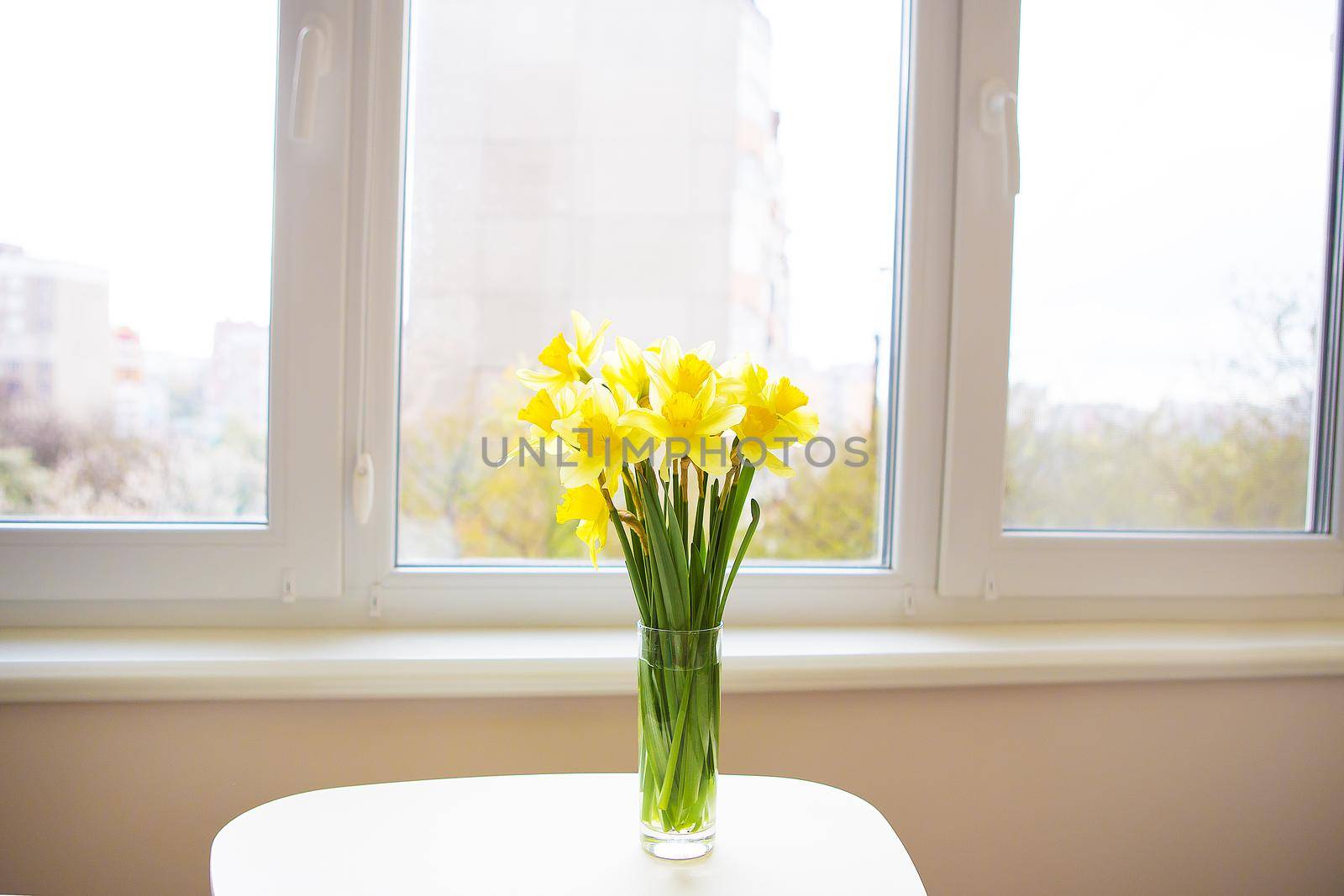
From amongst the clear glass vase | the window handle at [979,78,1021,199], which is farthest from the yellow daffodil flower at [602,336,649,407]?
the window handle at [979,78,1021,199]

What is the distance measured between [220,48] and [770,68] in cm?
79

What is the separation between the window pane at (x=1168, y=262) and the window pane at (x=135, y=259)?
1158 mm

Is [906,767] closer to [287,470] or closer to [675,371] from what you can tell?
[675,371]

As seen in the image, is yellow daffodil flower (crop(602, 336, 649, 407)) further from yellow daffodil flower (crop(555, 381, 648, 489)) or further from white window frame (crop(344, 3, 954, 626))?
white window frame (crop(344, 3, 954, 626))

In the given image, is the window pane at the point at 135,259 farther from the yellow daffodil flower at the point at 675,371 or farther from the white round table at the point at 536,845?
the yellow daffodil flower at the point at 675,371

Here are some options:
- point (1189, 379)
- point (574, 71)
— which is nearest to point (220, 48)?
point (574, 71)

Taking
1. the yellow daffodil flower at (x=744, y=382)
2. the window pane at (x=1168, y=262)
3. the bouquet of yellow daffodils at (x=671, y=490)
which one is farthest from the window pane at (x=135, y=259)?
the window pane at (x=1168, y=262)

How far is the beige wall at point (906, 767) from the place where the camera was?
1.01 meters

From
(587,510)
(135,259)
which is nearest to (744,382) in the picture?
(587,510)

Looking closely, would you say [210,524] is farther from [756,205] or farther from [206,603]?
[756,205]

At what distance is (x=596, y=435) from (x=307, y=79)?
76cm

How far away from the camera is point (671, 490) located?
754 mm

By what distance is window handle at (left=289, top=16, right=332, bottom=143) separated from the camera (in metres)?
1.08

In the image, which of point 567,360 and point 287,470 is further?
point 287,470
